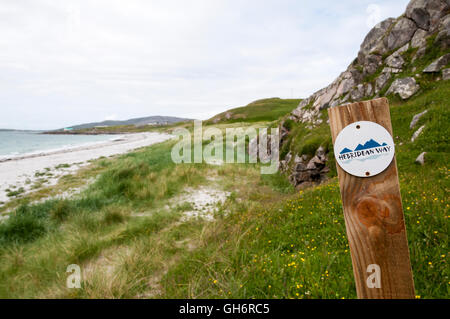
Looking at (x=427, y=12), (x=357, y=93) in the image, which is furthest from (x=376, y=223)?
(x=427, y=12)

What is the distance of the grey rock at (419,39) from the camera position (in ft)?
42.0

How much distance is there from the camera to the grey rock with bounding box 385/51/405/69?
13.3m

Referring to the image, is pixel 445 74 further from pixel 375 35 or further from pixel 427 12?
pixel 375 35

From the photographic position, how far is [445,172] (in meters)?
5.93

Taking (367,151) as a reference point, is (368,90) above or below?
above

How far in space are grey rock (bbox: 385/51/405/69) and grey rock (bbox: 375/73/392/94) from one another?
28.2 inches

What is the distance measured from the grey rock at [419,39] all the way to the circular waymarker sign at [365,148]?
16470 millimetres

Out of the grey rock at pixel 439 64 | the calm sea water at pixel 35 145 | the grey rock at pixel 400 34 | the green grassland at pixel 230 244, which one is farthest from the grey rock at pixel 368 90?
the calm sea water at pixel 35 145

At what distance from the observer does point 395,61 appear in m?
13.6

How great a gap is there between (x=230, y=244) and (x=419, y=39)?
690 inches

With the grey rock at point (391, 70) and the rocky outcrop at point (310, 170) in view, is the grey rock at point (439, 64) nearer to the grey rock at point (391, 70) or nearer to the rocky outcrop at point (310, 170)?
the grey rock at point (391, 70)

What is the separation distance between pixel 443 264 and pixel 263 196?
840cm

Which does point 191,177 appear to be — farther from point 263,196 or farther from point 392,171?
point 392,171

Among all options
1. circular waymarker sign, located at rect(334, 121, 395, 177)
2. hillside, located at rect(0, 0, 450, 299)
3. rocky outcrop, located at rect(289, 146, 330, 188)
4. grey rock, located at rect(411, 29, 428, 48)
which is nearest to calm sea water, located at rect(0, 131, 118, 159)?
hillside, located at rect(0, 0, 450, 299)
